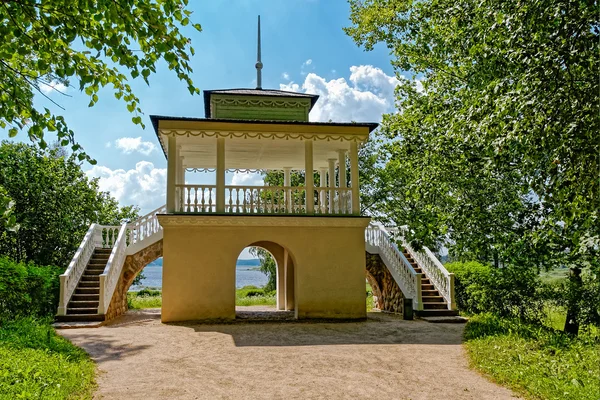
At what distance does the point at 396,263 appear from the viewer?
15359mm

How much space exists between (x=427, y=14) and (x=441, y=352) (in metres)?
7.53

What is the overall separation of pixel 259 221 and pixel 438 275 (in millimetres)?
5934

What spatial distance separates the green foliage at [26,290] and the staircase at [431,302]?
10.1 metres

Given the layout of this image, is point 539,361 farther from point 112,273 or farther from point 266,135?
point 112,273

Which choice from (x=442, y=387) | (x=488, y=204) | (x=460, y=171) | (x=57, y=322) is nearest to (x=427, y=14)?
(x=460, y=171)

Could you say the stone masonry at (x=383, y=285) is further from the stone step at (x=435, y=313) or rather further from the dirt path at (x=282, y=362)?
the dirt path at (x=282, y=362)

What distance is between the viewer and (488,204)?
38.9ft

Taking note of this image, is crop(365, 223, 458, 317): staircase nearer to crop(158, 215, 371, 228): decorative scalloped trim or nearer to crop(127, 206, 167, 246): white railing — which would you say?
crop(158, 215, 371, 228): decorative scalloped trim

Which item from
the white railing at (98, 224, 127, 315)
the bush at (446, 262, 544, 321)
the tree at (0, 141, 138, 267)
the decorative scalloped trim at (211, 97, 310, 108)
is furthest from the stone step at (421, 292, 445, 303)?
the tree at (0, 141, 138, 267)

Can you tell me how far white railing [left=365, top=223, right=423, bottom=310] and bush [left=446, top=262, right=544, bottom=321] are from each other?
64.8 inches

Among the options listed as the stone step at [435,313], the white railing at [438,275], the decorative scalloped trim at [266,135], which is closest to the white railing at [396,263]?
the stone step at [435,313]

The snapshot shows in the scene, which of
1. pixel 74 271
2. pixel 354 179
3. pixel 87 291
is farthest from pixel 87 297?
pixel 354 179

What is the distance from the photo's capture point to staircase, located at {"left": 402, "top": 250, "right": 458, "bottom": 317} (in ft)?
45.1

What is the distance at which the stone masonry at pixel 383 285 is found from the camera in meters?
15.3
